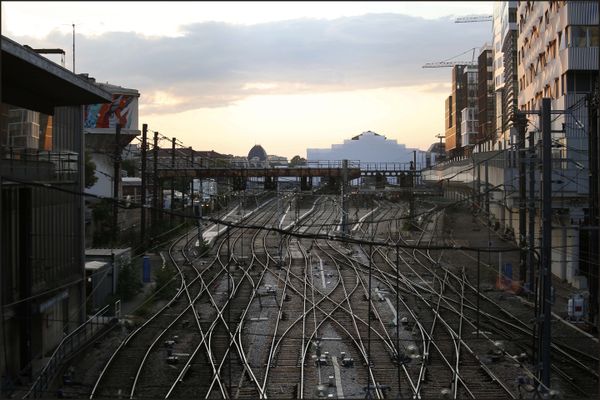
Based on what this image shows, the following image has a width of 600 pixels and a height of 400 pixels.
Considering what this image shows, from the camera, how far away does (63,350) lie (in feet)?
25.7

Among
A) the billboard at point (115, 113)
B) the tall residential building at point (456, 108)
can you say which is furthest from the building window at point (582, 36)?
the tall residential building at point (456, 108)

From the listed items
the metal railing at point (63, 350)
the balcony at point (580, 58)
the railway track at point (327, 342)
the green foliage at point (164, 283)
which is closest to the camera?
the metal railing at point (63, 350)

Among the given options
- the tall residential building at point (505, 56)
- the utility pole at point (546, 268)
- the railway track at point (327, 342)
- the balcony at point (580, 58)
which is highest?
the tall residential building at point (505, 56)

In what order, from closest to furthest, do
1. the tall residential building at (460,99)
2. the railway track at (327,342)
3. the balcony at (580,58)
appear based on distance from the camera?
1. the railway track at (327,342)
2. the balcony at (580,58)
3. the tall residential building at (460,99)

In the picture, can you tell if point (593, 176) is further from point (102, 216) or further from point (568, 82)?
point (102, 216)

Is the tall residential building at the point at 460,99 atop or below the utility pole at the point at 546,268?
atop

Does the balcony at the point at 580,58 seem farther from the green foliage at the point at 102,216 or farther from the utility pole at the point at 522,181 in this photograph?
the green foliage at the point at 102,216

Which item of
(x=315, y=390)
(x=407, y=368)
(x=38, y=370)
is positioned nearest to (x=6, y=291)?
(x=38, y=370)

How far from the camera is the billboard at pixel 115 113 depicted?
26.8m

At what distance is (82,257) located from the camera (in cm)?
932

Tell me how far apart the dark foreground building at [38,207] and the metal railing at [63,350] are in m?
0.23

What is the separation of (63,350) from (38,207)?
1860 mm

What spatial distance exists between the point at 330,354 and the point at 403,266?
7.74m

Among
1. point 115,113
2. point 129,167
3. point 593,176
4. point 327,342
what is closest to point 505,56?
point 115,113
